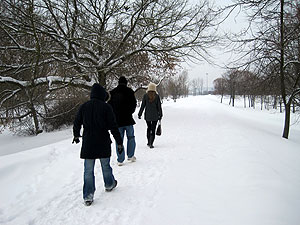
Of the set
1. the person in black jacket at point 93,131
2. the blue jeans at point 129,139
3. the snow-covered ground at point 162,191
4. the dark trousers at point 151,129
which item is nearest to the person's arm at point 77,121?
the person in black jacket at point 93,131

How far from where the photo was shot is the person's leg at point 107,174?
2611mm

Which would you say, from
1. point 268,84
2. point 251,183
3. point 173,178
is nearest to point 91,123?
point 173,178

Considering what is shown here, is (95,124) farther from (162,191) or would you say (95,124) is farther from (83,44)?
(83,44)

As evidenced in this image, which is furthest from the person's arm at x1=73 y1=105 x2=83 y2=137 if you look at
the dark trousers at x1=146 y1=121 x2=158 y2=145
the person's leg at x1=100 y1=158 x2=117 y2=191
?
the dark trousers at x1=146 y1=121 x2=158 y2=145

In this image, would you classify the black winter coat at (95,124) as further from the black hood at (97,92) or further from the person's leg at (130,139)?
the person's leg at (130,139)

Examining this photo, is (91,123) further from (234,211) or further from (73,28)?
(73,28)

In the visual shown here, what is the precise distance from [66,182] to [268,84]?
947 centimetres

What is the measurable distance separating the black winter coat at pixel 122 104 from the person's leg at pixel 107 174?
3.89 feet

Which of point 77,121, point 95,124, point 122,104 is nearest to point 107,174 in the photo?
point 95,124

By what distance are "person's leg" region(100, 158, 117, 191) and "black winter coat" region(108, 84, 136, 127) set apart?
1185 mm

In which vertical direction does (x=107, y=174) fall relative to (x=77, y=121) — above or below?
below

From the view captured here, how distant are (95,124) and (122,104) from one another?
4.40ft

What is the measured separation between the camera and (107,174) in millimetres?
2680

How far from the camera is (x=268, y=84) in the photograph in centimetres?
812
